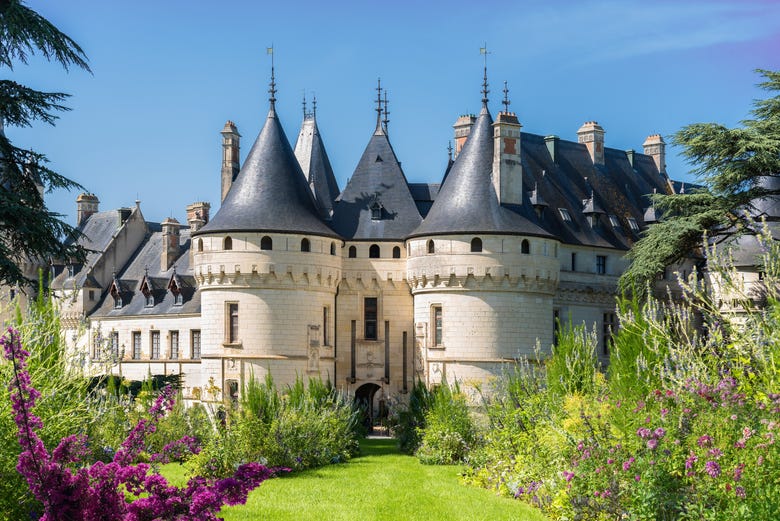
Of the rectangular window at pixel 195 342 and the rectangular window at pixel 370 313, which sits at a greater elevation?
the rectangular window at pixel 370 313

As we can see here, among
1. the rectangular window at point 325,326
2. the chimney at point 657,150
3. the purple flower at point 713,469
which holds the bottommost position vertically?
the purple flower at point 713,469

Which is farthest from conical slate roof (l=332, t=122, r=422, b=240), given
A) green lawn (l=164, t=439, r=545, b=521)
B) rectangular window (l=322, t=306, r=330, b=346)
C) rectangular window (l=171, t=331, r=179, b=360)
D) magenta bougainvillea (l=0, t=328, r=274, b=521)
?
magenta bougainvillea (l=0, t=328, r=274, b=521)

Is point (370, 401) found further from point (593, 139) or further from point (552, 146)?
point (593, 139)

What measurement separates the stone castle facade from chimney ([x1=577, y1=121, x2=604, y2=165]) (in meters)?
4.06

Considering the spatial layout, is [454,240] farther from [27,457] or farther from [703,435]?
[27,457]

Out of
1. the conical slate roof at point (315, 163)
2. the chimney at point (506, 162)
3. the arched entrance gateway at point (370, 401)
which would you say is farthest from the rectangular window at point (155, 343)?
the chimney at point (506, 162)

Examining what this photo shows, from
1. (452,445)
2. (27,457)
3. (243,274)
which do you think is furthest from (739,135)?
(27,457)

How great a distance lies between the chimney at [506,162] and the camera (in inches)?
1398

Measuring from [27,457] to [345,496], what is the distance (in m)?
9.88

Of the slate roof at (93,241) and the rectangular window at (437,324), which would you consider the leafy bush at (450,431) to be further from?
the slate roof at (93,241)

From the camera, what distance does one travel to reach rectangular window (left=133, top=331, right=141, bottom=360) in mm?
47938

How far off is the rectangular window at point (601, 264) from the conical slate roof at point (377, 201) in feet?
26.6

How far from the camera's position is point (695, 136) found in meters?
30.7

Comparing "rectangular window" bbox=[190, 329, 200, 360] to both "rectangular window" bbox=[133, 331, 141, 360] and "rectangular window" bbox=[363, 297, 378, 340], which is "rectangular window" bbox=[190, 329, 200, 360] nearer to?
"rectangular window" bbox=[133, 331, 141, 360]
